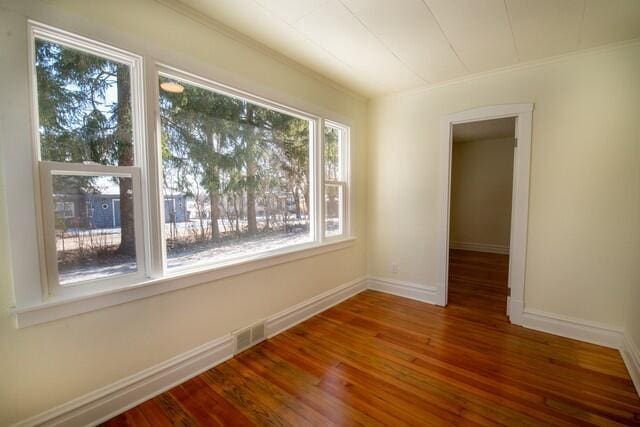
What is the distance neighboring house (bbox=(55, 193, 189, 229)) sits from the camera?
1.46m

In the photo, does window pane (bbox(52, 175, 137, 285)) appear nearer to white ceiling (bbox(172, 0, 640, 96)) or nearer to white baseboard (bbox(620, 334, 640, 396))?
white ceiling (bbox(172, 0, 640, 96))

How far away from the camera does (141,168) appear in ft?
5.59

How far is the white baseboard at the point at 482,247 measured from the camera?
588 centimetres

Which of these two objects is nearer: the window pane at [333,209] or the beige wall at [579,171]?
the beige wall at [579,171]

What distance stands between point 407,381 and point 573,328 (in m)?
1.79

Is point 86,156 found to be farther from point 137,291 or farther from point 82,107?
point 137,291

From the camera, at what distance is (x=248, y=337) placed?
2297mm

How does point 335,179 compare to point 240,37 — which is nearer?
point 240,37

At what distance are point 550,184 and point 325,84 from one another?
242 centimetres

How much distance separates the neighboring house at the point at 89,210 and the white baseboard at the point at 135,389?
95 centimetres

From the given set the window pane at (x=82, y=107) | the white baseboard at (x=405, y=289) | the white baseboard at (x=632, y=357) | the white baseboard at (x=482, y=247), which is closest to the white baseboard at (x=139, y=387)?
the window pane at (x=82, y=107)

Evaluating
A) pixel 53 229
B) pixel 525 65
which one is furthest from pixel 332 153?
pixel 53 229

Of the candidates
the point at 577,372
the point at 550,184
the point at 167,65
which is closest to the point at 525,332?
the point at 577,372

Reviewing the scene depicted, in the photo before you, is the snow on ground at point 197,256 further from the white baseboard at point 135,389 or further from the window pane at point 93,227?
the white baseboard at point 135,389
